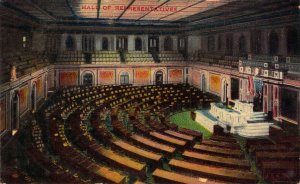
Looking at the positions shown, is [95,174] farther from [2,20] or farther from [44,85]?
[44,85]

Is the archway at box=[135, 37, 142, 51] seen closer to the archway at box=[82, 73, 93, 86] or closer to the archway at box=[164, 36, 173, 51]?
the archway at box=[164, 36, 173, 51]

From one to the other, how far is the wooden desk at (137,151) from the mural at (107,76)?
22.0 m

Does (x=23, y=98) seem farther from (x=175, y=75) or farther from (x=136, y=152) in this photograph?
(x=175, y=75)

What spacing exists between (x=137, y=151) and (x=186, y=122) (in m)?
9.37

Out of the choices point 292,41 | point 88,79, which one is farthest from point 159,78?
point 292,41

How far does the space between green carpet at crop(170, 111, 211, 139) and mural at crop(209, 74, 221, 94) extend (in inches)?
231

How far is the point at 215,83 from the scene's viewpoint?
31.3 m

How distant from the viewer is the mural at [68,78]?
35.9m

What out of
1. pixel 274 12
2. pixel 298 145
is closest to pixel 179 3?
pixel 274 12

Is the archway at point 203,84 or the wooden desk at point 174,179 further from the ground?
the archway at point 203,84

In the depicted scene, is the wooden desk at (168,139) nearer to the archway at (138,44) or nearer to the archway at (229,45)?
the archway at (229,45)

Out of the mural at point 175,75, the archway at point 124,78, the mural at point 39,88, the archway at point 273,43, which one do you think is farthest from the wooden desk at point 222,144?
the mural at point 175,75

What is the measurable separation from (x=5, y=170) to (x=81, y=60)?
26.7 meters

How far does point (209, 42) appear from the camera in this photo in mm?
36156
